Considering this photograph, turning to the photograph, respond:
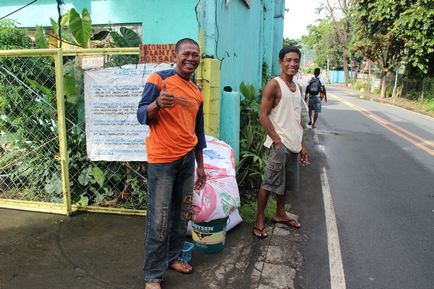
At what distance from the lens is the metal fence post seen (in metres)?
4.08

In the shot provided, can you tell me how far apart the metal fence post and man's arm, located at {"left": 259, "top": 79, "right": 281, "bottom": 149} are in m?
2.15

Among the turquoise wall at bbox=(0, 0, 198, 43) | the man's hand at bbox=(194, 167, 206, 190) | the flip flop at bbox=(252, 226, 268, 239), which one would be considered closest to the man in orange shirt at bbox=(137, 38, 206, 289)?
the man's hand at bbox=(194, 167, 206, 190)

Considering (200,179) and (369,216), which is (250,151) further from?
(200,179)

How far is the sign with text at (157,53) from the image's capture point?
4051 mm

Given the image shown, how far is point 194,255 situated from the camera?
362cm

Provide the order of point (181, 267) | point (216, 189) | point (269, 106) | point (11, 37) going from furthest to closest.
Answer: point (11, 37)
point (269, 106)
point (216, 189)
point (181, 267)

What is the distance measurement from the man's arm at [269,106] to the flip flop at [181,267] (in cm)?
150

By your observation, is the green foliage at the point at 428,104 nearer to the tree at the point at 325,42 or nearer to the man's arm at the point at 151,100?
the man's arm at the point at 151,100

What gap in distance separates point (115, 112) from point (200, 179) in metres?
1.47

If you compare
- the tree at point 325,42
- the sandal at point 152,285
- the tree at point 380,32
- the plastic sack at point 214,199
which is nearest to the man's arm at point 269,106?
the plastic sack at point 214,199

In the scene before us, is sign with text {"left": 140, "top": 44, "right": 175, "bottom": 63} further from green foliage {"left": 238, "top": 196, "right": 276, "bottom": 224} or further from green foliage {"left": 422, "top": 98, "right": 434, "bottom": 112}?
green foliage {"left": 422, "top": 98, "right": 434, "bottom": 112}

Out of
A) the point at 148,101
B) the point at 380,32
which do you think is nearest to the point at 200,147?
the point at 148,101

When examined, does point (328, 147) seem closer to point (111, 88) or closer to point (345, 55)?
point (111, 88)

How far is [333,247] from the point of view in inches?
157
